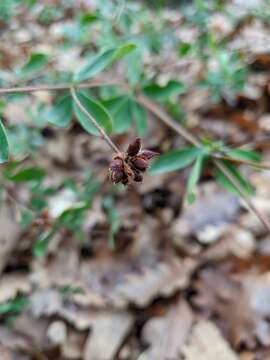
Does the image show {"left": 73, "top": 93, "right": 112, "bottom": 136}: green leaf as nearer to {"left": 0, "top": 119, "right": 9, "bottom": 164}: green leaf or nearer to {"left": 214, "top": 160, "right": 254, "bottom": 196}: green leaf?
{"left": 0, "top": 119, "right": 9, "bottom": 164}: green leaf

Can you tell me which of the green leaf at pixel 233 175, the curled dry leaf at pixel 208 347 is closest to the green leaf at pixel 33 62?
the green leaf at pixel 233 175

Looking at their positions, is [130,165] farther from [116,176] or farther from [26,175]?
[26,175]

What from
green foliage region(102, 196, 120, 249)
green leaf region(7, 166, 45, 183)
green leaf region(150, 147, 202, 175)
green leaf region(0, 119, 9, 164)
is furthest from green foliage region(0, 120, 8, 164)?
green foliage region(102, 196, 120, 249)


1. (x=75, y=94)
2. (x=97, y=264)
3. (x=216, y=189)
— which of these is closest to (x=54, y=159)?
(x=97, y=264)

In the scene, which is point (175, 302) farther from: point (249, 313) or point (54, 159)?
point (54, 159)

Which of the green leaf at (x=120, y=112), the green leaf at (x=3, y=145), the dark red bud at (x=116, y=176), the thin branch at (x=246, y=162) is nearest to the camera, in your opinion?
the dark red bud at (x=116, y=176)

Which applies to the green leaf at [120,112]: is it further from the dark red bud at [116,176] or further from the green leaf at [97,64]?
the dark red bud at [116,176]
